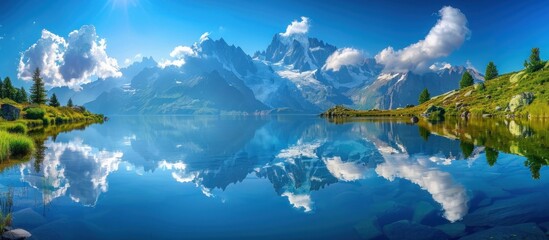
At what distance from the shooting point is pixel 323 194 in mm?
24078

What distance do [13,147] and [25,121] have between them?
71.0m

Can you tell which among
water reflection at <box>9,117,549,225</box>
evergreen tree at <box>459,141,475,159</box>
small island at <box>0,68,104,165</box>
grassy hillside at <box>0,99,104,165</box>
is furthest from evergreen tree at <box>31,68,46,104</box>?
evergreen tree at <box>459,141,475,159</box>

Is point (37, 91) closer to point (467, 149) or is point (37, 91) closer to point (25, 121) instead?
point (25, 121)

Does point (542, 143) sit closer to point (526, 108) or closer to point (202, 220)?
point (202, 220)

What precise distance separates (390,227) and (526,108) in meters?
167

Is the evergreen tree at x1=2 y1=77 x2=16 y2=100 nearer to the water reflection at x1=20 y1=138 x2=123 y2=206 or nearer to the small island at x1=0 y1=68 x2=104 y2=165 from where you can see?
the small island at x1=0 y1=68 x2=104 y2=165

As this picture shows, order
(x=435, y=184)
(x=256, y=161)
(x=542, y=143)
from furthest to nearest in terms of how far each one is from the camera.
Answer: (x=542, y=143) < (x=256, y=161) < (x=435, y=184)

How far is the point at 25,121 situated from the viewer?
100 meters

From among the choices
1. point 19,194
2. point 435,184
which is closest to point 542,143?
point 435,184

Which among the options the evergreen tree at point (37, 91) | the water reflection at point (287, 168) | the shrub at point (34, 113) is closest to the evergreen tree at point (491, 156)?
the water reflection at point (287, 168)

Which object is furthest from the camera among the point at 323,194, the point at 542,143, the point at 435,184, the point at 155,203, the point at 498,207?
the point at 542,143

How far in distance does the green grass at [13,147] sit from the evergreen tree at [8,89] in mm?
141926

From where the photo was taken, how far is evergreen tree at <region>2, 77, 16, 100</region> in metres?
156

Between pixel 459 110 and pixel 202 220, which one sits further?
pixel 459 110
